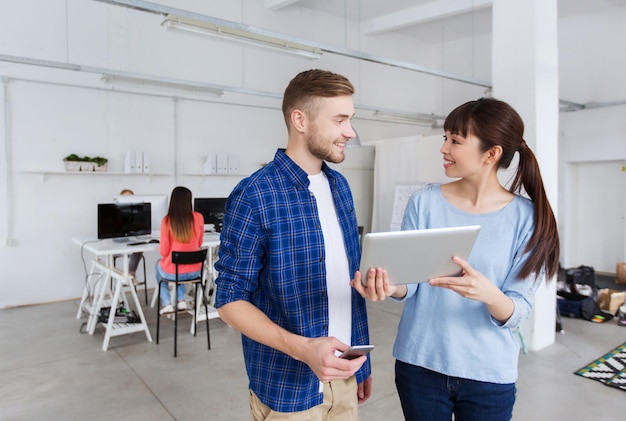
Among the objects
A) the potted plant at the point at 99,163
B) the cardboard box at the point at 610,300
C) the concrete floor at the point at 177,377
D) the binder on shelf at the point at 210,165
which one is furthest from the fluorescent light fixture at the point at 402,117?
the concrete floor at the point at 177,377

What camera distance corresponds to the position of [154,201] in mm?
4906

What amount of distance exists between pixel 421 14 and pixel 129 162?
18.0ft

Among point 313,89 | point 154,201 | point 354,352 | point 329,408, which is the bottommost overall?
point 329,408

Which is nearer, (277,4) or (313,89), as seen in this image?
(313,89)

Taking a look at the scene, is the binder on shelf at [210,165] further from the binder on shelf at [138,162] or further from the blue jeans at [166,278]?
the blue jeans at [166,278]

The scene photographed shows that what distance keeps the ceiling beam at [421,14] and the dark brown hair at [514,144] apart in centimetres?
662

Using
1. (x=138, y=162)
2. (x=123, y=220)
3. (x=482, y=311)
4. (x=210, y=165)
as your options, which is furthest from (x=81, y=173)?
(x=482, y=311)

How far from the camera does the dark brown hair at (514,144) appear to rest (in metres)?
1.16

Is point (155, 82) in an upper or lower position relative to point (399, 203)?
upper

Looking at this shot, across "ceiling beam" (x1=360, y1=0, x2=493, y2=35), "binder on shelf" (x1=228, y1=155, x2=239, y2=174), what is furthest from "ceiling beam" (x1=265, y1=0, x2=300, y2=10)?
"binder on shelf" (x1=228, y1=155, x2=239, y2=174)

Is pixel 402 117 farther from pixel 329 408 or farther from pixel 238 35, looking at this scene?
pixel 329 408

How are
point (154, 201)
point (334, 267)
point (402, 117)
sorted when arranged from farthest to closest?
point (402, 117), point (154, 201), point (334, 267)

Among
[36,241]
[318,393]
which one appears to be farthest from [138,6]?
[36,241]

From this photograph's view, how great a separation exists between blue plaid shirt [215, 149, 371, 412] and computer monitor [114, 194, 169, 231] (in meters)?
3.98
